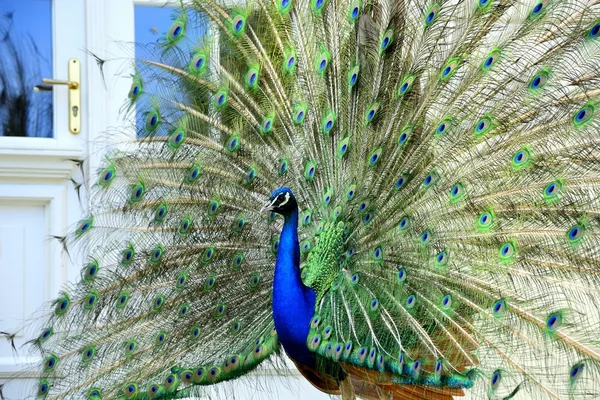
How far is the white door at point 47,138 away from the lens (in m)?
5.00

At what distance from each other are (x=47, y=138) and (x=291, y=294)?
5.22 feet

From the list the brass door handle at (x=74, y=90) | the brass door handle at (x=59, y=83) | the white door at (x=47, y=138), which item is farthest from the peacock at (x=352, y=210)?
the brass door handle at (x=59, y=83)

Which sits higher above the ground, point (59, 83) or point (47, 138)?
point (59, 83)

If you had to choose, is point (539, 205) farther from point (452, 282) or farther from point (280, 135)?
point (280, 135)

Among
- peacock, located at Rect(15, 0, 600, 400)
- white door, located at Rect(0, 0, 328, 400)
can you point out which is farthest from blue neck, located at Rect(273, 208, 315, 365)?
white door, located at Rect(0, 0, 328, 400)

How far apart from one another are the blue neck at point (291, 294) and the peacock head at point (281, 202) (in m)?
0.04

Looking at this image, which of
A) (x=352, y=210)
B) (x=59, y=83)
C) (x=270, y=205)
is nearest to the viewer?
(x=270, y=205)

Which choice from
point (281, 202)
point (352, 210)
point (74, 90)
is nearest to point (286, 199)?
point (281, 202)

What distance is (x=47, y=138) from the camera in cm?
509

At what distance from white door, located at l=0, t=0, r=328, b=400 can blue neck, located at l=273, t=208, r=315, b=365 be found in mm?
951

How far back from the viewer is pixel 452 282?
3.88 meters

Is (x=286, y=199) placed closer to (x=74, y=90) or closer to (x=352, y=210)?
(x=352, y=210)

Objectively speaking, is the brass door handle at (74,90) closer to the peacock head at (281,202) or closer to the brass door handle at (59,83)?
the brass door handle at (59,83)

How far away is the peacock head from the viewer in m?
3.97
